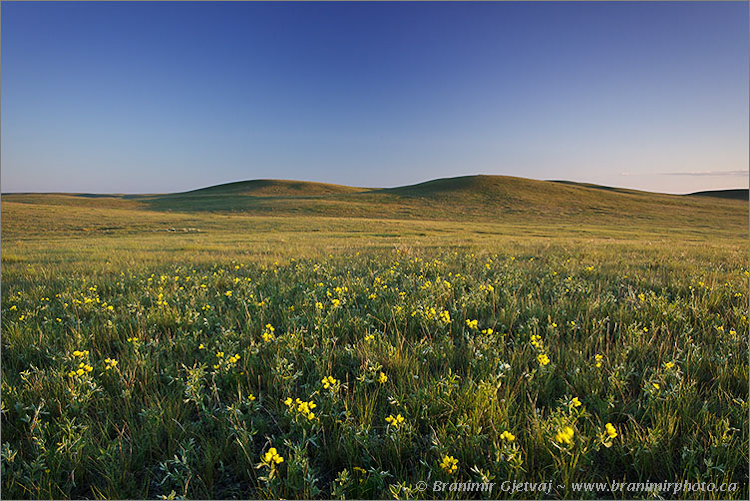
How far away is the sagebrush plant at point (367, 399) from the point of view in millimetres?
1790

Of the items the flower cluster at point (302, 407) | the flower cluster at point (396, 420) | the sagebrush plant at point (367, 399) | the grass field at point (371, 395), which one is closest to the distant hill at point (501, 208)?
the grass field at point (371, 395)

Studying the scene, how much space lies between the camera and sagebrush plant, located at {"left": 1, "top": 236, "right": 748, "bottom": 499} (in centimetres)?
179

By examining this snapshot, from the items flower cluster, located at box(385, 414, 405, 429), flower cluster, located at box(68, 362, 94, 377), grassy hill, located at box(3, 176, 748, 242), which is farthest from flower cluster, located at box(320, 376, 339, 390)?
grassy hill, located at box(3, 176, 748, 242)

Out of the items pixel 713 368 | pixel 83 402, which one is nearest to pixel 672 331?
pixel 713 368

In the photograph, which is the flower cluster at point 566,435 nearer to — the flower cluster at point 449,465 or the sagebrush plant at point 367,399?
the sagebrush plant at point 367,399

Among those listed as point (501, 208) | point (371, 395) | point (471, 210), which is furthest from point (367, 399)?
point (501, 208)

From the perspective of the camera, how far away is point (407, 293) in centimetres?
465

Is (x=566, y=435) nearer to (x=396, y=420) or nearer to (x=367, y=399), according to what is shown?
(x=396, y=420)

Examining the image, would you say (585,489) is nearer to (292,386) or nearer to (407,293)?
(292,386)

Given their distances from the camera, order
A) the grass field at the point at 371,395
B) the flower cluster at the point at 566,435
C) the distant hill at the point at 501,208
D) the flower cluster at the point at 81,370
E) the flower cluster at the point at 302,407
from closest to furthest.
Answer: the flower cluster at the point at 566,435 → the grass field at the point at 371,395 → the flower cluster at the point at 302,407 → the flower cluster at the point at 81,370 → the distant hill at the point at 501,208

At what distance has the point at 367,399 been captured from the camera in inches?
89.5

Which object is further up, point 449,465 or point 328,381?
point 328,381

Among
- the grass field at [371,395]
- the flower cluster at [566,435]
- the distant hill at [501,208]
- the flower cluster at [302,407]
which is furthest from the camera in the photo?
the distant hill at [501,208]

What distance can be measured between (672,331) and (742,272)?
4504 mm
